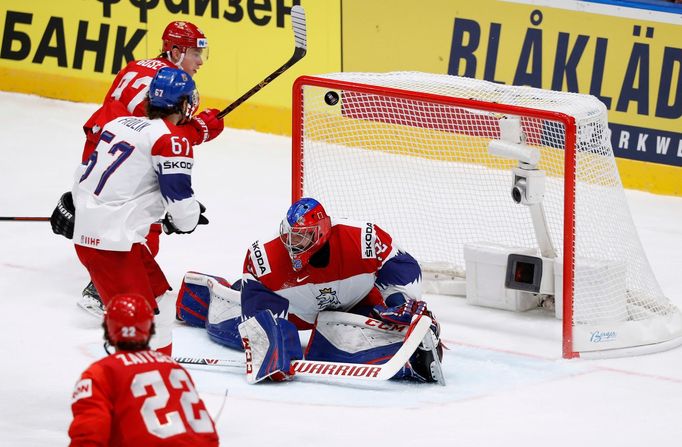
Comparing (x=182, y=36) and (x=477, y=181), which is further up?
(x=182, y=36)

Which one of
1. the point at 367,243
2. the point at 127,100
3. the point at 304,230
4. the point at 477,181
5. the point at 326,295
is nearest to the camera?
the point at 304,230

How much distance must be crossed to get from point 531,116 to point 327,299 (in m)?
1.10

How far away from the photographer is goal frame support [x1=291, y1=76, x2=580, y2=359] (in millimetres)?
5434

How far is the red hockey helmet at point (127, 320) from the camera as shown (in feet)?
10.7

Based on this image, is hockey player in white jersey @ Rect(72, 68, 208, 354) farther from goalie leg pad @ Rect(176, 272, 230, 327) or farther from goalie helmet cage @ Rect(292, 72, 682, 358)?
goalie helmet cage @ Rect(292, 72, 682, 358)

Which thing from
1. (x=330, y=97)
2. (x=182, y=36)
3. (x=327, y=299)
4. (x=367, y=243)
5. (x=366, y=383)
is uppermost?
(x=182, y=36)

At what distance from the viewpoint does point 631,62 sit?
781 centimetres

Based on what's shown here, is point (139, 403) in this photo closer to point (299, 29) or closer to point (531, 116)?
point (531, 116)

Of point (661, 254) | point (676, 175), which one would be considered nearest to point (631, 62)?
point (676, 175)

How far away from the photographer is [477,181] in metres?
6.93

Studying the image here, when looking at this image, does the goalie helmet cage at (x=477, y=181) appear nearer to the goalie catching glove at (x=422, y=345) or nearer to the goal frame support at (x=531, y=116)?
the goal frame support at (x=531, y=116)

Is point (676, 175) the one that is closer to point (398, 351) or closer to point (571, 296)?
point (571, 296)

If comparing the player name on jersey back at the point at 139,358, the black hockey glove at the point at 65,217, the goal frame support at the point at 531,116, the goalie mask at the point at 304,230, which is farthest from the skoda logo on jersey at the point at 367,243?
the player name on jersey back at the point at 139,358

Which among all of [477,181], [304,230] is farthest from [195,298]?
[477,181]
